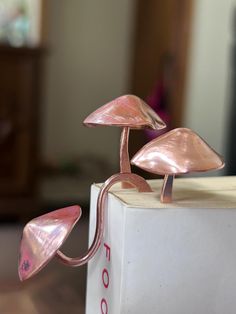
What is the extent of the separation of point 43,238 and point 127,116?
13 centimetres

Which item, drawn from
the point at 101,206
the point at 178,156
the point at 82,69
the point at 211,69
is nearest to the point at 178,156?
the point at 178,156

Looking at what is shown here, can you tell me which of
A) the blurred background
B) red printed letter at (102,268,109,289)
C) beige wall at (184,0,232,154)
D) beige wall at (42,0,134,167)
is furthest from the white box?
beige wall at (42,0,134,167)

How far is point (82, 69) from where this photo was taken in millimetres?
3449

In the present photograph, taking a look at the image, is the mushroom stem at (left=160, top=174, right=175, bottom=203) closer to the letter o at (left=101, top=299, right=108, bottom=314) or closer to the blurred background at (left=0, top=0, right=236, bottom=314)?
the letter o at (left=101, top=299, right=108, bottom=314)

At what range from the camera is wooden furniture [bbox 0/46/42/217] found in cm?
298

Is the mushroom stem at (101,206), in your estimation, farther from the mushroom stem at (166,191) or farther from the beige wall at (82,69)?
the beige wall at (82,69)

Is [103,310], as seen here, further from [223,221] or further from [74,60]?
[74,60]

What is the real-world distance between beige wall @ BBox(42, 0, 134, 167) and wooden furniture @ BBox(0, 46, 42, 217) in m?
0.31

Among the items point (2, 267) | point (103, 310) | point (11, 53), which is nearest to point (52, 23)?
point (11, 53)

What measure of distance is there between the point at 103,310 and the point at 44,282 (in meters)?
0.23

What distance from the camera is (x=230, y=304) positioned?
52 cm

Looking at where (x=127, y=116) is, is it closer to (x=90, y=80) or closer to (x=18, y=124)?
(x=18, y=124)

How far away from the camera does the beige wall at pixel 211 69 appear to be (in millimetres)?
2836

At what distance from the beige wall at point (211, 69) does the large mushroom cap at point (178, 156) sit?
2342 mm
